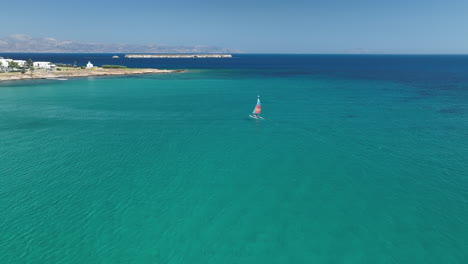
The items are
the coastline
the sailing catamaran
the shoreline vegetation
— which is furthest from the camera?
the shoreline vegetation

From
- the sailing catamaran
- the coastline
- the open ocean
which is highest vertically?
the coastline

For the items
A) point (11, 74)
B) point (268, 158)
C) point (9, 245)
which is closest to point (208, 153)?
point (268, 158)

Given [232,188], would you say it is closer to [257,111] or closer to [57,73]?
[257,111]

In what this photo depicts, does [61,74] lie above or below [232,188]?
above

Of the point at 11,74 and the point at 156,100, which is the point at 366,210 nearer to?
the point at 156,100

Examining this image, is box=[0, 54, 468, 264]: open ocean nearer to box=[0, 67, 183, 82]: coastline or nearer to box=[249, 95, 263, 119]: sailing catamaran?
box=[249, 95, 263, 119]: sailing catamaran

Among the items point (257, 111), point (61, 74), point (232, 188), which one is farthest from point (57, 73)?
point (232, 188)

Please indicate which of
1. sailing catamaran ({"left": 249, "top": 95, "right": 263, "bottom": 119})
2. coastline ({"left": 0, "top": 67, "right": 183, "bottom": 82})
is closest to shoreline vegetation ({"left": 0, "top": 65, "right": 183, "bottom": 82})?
coastline ({"left": 0, "top": 67, "right": 183, "bottom": 82})

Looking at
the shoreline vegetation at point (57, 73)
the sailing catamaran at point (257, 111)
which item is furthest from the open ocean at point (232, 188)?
the shoreline vegetation at point (57, 73)
